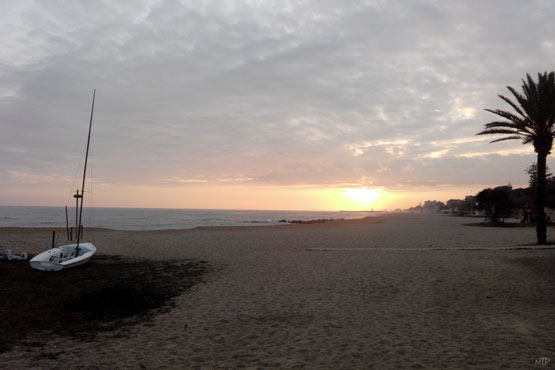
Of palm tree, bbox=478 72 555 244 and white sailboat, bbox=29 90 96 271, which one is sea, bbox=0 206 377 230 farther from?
palm tree, bbox=478 72 555 244

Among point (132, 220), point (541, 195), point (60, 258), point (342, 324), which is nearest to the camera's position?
point (342, 324)

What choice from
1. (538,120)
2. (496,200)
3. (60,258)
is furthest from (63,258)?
(496,200)

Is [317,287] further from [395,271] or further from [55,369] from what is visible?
[55,369]

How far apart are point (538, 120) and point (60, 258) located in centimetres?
2228

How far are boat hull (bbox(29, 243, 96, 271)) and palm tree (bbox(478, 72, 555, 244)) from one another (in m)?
19.9

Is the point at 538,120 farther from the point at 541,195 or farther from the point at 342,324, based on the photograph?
the point at 342,324

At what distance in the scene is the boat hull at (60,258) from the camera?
43.9 feet

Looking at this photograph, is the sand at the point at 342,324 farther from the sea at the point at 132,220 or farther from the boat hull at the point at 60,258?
the sea at the point at 132,220

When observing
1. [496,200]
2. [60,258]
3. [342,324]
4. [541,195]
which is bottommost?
[342,324]

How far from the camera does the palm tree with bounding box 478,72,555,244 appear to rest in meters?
17.5

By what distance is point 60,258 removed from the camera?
15.2m

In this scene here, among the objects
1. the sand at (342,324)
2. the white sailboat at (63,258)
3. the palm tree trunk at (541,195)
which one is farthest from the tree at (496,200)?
the white sailboat at (63,258)

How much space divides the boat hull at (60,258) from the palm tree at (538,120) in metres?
19.9

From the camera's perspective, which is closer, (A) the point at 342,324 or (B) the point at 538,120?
(A) the point at 342,324
